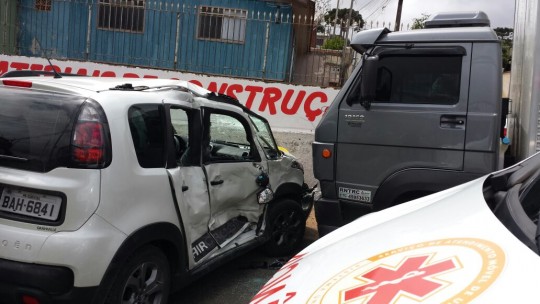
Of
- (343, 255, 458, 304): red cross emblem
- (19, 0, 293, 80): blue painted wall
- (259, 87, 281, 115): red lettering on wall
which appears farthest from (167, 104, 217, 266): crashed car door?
(19, 0, 293, 80): blue painted wall

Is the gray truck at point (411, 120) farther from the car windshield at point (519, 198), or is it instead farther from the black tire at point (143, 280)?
the black tire at point (143, 280)

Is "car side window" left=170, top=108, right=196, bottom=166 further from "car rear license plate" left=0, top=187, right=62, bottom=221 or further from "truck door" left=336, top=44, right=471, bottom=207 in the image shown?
"truck door" left=336, top=44, right=471, bottom=207

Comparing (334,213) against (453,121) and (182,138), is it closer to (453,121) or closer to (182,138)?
(453,121)

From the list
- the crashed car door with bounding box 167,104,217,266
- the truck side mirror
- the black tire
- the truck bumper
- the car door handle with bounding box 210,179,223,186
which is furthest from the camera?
the truck bumper

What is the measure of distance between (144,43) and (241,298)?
9.53 m

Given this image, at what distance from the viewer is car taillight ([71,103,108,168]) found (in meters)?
2.73

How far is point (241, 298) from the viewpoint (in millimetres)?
4031

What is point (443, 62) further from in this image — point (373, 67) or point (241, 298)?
point (241, 298)

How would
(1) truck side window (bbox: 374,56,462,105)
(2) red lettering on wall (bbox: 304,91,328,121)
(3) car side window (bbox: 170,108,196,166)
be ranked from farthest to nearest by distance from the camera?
(2) red lettering on wall (bbox: 304,91,328,121) → (1) truck side window (bbox: 374,56,462,105) → (3) car side window (bbox: 170,108,196,166)

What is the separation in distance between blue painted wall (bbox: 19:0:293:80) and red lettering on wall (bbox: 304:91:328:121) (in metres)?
2.46

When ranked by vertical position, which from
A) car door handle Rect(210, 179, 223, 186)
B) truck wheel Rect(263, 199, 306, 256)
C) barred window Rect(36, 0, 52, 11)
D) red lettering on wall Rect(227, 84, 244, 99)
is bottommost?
truck wheel Rect(263, 199, 306, 256)

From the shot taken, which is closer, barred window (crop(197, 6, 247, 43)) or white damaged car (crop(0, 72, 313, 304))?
white damaged car (crop(0, 72, 313, 304))

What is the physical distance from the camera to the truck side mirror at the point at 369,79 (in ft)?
13.8

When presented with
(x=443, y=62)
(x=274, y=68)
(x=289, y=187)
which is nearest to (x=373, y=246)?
(x=443, y=62)
